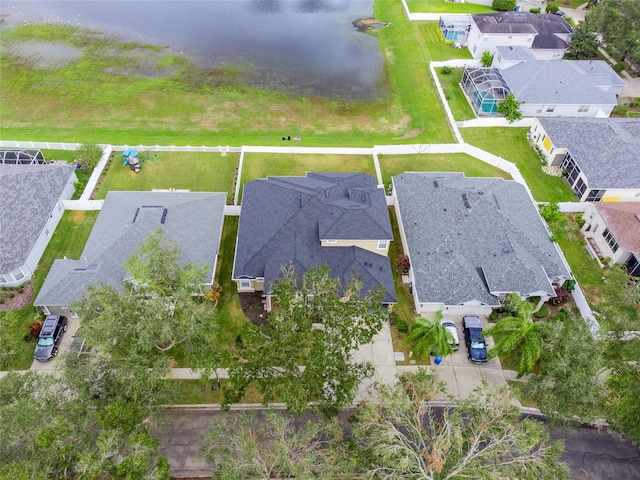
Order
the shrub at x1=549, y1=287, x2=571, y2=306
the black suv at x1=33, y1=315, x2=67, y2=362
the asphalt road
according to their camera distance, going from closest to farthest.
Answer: the asphalt road → the black suv at x1=33, y1=315, x2=67, y2=362 → the shrub at x1=549, y1=287, x2=571, y2=306

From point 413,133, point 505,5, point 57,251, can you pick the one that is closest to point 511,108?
point 413,133

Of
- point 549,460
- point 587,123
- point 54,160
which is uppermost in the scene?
point 587,123

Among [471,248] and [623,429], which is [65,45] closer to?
[471,248]

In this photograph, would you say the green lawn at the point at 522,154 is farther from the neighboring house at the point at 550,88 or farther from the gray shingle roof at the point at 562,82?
the gray shingle roof at the point at 562,82

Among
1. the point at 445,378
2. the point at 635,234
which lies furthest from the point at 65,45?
the point at 635,234

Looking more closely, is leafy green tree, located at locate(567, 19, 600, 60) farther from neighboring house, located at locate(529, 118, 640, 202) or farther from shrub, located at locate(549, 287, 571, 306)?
shrub, located at locate(549, 287, 571, 306)

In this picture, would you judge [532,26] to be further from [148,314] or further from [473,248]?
[148,314]

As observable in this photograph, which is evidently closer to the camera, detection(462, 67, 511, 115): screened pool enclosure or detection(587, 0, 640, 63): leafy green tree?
detection(462, 67, 511, 115): screened pool enclosure

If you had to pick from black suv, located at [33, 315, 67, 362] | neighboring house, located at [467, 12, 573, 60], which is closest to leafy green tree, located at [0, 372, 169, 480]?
black suv, located at [33, 315, 67, 362]
